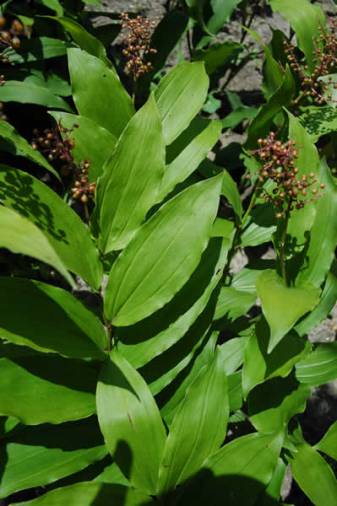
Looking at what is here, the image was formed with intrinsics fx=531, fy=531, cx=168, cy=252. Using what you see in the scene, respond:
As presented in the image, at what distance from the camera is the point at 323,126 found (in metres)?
2.29

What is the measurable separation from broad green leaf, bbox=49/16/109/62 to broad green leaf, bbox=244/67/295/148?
652mm

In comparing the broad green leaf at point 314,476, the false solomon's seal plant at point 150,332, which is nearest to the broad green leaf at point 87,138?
the false solomon's seal plant at point 150,332

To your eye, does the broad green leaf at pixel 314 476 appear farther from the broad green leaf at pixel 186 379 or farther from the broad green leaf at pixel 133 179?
the broad green leaf at pixel 133 179

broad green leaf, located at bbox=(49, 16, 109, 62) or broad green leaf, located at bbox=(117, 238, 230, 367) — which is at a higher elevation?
broad green leaf, located at bbox=(49, 16, 109, 62)

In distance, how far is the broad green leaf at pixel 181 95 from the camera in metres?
1.93

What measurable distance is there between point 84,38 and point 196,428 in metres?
1.54

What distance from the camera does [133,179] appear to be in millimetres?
1651

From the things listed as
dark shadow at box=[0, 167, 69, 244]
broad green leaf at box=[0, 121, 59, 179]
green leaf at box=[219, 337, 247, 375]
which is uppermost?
broad green leaf at box=[0, 121, 59, 179]

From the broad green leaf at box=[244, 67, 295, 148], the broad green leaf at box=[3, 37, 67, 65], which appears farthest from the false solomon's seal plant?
the broad green leaf at box=[3, 37, 67, 65]

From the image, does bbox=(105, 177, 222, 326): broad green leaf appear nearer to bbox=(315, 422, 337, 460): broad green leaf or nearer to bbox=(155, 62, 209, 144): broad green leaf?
bbox=(155, 62, 209, 144): broad green leaf

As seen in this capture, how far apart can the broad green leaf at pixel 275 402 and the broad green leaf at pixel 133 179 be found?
702 millimetres

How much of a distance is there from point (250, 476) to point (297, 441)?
44 centimetres

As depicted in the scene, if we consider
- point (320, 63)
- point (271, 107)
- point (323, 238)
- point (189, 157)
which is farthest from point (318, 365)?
point (320, 63)

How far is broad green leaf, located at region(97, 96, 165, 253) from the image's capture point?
1.64 metres
